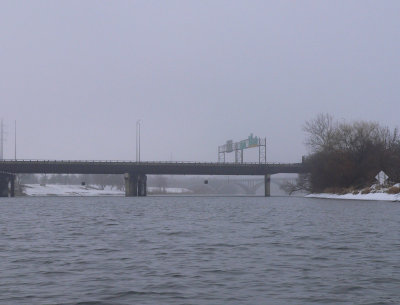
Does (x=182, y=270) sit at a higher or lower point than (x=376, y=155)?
lower

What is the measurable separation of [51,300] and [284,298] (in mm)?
5758

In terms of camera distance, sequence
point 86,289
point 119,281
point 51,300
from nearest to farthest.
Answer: point 51,300, point 86,289, point 119,281

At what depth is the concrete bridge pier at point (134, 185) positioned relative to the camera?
483 ft

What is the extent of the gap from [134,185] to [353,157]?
59.0 meters

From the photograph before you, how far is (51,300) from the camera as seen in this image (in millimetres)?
14391

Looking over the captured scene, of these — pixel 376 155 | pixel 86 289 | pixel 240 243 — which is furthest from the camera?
pixel 376 155

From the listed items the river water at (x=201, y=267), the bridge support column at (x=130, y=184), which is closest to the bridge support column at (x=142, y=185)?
the bridge support column at (x=130, y=184)

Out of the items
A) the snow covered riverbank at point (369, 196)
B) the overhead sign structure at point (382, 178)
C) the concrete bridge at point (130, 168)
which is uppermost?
the concrete bridge at point (130, 168)

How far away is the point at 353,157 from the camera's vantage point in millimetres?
115188

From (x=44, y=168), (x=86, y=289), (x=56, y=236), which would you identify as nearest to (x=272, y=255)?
(x=86, y=289)

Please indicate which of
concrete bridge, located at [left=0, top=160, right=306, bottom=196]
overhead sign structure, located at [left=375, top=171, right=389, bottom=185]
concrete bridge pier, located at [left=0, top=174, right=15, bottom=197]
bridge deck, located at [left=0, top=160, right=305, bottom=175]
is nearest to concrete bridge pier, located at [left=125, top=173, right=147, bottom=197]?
concrete bridge, located at [left=0, top=160, right=306, bottom=196]

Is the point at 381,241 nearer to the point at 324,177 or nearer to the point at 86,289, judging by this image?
the point at 86,289

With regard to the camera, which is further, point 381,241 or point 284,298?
point 381,241

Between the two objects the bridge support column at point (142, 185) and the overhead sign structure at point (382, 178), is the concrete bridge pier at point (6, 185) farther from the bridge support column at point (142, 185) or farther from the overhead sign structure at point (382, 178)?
the overhead sign structure at point (382, 178)
